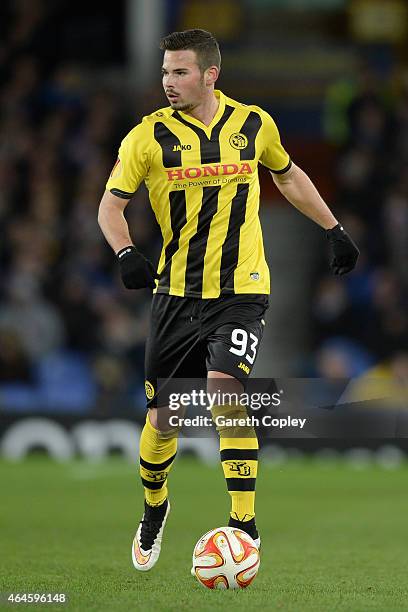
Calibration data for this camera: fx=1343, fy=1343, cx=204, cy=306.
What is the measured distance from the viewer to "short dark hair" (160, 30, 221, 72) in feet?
18.7

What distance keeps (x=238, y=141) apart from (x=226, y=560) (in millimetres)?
1790

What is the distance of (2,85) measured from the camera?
607 inches

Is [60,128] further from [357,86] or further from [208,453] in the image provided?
[208,453]

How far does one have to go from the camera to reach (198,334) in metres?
5.79

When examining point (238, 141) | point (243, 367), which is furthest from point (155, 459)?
point (238, 141)

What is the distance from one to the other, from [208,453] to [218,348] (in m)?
6.49

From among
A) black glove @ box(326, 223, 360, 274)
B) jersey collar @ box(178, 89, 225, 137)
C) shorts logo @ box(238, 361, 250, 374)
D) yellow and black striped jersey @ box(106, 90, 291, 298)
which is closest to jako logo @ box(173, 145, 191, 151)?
yellow and black striped jersey @ box(106, 90, 291, 298)

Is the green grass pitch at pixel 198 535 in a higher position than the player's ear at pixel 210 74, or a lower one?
lower

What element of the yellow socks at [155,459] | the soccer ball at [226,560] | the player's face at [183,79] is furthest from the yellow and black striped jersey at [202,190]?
the soccer ball at [226,560]

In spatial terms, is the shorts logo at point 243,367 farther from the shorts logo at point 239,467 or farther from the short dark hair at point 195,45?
the short dark hair at point 195,45

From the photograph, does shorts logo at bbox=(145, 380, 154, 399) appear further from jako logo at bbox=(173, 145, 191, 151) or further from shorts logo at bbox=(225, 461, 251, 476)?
jako logo at bbox=(173, 145, 191, 151)

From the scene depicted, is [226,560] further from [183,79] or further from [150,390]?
[183,79]

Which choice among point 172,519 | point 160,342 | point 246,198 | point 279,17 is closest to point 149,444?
point 160,342

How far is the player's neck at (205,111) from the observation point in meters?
5.83
